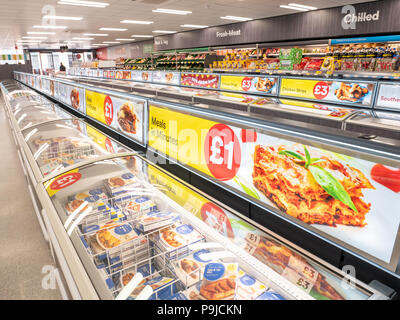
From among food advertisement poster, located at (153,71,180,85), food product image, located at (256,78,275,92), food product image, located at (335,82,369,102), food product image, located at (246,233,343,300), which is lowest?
food product image, located at (246,233,343,300)

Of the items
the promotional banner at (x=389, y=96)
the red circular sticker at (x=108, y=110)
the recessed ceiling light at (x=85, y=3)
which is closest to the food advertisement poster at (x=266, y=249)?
the red circular sticker at (x=108, y=110)

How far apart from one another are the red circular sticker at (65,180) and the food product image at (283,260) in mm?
1260

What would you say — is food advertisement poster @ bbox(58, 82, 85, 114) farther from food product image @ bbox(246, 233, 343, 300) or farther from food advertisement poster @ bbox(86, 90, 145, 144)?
food product image @ bbox(246, 233, 343, 300)

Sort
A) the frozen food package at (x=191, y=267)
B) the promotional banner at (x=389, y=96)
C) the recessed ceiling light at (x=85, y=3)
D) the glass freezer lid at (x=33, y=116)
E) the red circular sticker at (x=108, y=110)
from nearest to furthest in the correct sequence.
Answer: the frozen food package at (x=191, y=267) < the red circular sticker at (x=108, y=110) < the glass freezer lid at (x=33, y=116) < the promotional banner at (x=389, y=96) < the recessed ceiling light at (x=85, y=3)

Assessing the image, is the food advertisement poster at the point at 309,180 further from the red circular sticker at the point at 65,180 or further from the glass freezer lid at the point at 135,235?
the red circular sticker at the point at 65,180

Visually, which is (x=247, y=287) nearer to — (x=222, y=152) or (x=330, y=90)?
(x=222, y=152)

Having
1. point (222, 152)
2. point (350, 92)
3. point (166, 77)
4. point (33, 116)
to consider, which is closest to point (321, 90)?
point (350, 92)

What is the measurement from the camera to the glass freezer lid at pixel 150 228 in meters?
1.16

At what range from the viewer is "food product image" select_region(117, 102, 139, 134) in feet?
8.91

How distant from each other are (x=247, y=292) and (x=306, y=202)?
0.49 m

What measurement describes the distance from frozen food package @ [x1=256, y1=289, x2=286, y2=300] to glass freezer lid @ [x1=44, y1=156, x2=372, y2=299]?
2cm

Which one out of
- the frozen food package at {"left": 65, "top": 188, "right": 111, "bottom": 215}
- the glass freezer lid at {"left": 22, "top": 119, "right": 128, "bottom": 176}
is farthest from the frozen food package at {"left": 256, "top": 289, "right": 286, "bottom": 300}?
the glass freezer lid at {"left": 22, "top": 119, "right": 128, "bottom": 176}

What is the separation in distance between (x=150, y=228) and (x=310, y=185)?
0.92m

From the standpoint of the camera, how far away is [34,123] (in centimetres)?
329
